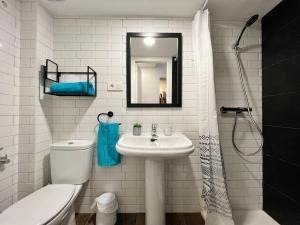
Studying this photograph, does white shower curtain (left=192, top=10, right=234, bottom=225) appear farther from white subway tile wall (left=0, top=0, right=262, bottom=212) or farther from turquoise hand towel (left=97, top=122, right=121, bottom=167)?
turquoise hand towel (left=97, top=122, right=121, bottom=167)

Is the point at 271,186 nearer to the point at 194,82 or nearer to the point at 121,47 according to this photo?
the point at 194,82

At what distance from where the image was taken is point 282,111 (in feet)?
5.32

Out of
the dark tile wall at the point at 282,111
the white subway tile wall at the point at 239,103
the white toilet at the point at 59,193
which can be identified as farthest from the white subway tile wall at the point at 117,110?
the dark tile wall at the point at 282,111

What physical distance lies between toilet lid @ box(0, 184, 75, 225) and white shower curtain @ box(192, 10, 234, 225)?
4.01ft

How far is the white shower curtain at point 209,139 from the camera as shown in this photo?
1561 mm

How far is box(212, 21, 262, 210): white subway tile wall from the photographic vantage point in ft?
6.31

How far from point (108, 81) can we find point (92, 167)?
0.95 metres

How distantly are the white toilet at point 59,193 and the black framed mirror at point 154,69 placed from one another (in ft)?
2.33

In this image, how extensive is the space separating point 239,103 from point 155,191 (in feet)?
4.27

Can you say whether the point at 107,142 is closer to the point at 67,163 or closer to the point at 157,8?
the point at 67,163

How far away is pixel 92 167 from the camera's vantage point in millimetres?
1890

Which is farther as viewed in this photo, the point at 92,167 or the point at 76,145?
the point at 92,167

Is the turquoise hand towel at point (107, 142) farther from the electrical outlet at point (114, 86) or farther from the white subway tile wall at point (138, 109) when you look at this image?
the electrical outlet at point (114, 86)

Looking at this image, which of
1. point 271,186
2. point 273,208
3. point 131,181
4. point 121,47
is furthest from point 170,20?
point 273,208
